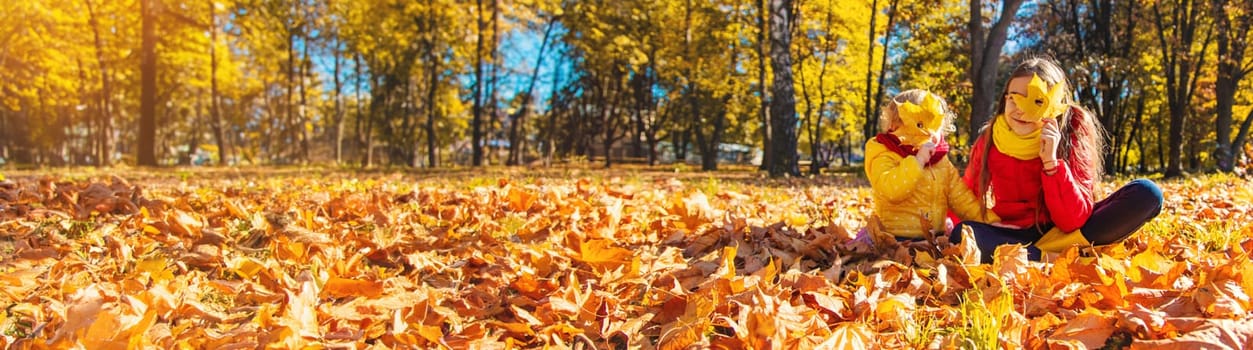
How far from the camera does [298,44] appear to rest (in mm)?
25375

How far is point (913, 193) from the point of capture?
105 inches

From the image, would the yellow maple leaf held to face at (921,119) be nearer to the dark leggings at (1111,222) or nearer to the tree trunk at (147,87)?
the dark leggings at (1111,222)

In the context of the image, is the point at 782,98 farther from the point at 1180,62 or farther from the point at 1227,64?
the point at 1227,64

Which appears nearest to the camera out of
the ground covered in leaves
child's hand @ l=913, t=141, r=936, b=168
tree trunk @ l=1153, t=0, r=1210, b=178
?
the ground covered in leaves

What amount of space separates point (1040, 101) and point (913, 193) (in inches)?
22.7

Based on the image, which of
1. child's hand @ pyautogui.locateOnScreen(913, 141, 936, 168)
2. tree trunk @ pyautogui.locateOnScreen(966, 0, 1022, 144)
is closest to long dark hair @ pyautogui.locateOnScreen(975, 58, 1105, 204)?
child's hand @ pyautogui.locateOnScreen(913, 141, 936, 168)

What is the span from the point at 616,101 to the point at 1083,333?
91.9 ft

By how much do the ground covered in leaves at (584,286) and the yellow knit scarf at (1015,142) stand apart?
0.44 meters

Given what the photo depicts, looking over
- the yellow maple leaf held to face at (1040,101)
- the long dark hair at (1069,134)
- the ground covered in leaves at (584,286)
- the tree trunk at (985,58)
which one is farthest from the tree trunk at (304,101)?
the yellow maple leaf held to face at (1040,101)

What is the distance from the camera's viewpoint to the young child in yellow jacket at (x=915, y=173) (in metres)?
2.59

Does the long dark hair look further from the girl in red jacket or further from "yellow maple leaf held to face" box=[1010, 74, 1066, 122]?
"yellow maple leaf held to face" box=[1010, 74, 1066, 122]

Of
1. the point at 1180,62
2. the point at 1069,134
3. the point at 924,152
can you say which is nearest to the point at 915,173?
the point at 924,152

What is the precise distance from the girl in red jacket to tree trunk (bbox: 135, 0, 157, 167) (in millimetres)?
16874

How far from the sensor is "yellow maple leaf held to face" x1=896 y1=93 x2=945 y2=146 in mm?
2537
